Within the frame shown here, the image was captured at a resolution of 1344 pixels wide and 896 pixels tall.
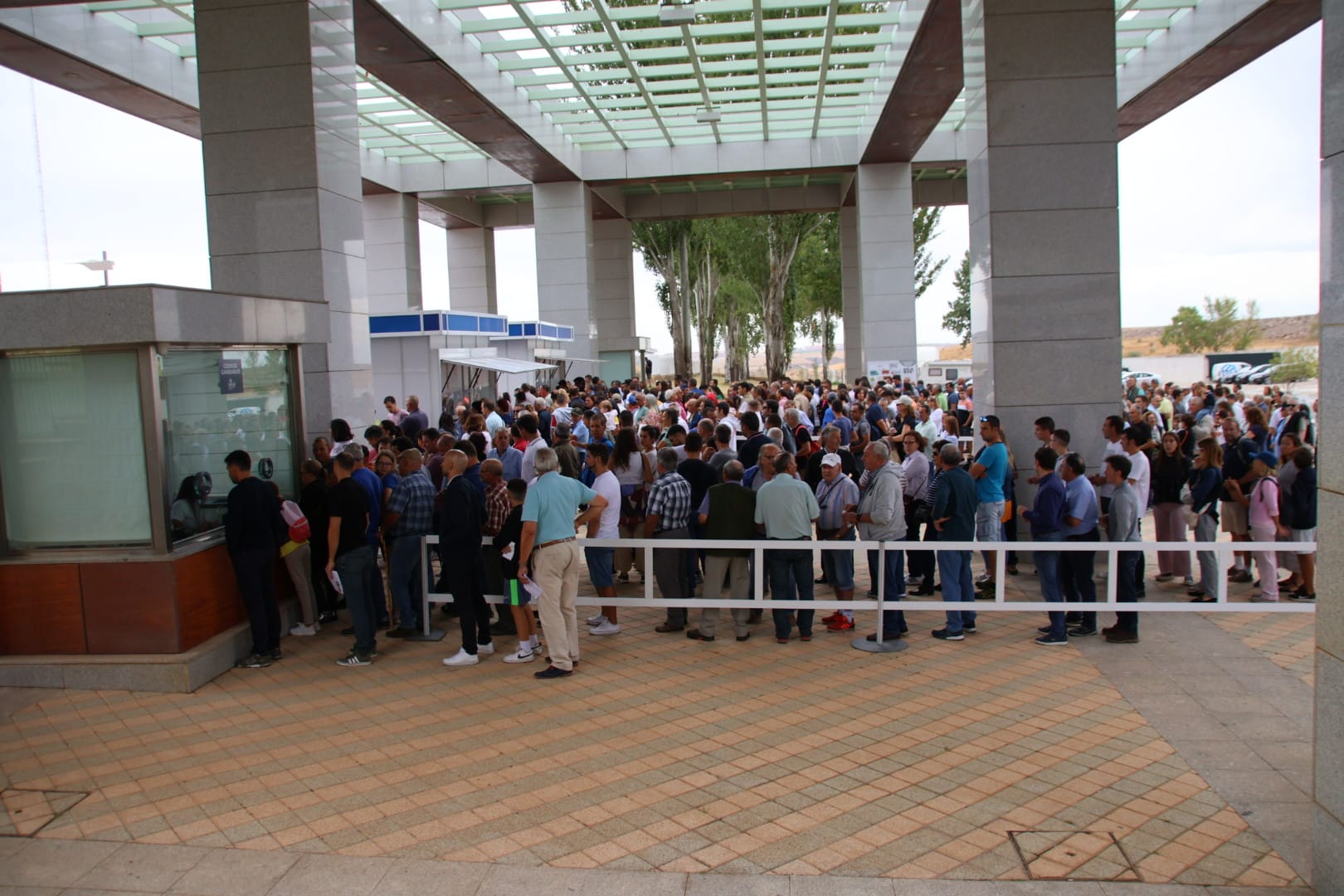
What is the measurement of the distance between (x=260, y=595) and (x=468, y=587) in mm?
1675

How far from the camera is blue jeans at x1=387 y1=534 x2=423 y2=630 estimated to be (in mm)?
8617

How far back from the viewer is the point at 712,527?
858 cm

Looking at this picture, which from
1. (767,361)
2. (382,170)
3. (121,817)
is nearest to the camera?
(121,817)

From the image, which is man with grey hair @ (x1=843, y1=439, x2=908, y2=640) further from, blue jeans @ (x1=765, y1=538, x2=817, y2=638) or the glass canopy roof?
the glass canopy roof

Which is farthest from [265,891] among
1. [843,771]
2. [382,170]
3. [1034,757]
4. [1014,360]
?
[382,170]

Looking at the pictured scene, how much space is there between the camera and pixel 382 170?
30.3 m

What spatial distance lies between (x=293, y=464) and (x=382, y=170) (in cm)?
2286

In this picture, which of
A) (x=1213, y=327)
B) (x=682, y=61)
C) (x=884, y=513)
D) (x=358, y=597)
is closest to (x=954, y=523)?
(x=884, y=513)

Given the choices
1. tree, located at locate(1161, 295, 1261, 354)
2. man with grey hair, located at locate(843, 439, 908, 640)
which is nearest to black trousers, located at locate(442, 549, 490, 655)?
man with grey hair, located at locate(843, 439, 908, 640)

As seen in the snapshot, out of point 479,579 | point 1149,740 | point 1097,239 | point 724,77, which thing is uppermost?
point 724,77

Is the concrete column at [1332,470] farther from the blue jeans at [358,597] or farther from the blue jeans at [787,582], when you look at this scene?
the blue jeans at [358,597]

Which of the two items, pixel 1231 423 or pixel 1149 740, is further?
pixel 1231 423

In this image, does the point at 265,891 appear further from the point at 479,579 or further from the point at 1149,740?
the point at 1149,740

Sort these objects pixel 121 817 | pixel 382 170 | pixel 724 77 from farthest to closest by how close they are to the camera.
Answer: pixel 382 170
pixel 724 77
pixel 121 817
